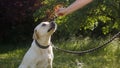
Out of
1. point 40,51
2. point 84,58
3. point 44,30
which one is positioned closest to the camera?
point 40,51

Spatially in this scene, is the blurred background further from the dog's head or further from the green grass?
the dog's head

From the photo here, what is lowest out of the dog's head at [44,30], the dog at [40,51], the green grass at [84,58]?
the green grass at [84,58]

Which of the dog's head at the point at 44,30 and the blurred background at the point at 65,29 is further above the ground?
the dog's head at the point at 44,30

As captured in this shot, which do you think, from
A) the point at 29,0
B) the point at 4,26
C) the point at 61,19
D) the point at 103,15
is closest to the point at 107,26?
the point at 103,15

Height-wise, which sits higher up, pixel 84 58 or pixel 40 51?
pixel 40 51

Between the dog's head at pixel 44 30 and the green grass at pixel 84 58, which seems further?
the green grass at pixel 84 58

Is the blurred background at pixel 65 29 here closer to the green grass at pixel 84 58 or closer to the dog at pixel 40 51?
the green grass at pixel 84 58

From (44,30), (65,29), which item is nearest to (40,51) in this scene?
(44,30)

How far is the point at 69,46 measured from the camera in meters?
12.4

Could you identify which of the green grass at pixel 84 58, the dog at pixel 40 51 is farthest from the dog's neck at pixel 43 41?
the green grass at pixel 84 58

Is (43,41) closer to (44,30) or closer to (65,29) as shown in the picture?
(44,30)

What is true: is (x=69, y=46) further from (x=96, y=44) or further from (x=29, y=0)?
(x=29, y=0)

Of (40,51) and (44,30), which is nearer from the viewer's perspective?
(40,51)

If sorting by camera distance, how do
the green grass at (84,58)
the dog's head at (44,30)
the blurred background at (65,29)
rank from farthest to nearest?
the blurred background at (65,29)
the green grass at (84,58)
the dog's head at (44,30)
